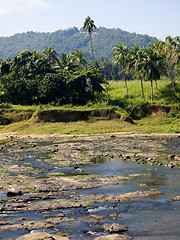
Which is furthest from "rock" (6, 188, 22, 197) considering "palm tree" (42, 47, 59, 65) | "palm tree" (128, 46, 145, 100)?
"palm tree" (42, 47, 59, 65)

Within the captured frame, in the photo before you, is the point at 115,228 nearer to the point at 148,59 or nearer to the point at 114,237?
the point at 114,237

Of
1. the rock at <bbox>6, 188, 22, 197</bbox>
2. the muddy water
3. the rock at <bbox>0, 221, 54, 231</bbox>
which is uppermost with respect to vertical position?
the rock at <bbox>6, 188, 22, 197</bbox>

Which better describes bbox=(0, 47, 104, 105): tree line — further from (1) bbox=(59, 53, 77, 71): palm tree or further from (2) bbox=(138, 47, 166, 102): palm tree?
(2) bbox=(138, 47, 166, 102): palm tree

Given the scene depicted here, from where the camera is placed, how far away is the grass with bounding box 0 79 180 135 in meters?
49.8

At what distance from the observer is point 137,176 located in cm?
2105

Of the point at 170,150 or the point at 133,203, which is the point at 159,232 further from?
the point at 170,150

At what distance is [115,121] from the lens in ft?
177

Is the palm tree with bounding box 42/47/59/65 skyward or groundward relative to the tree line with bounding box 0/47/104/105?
skyward

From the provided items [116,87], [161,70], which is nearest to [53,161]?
[161,70]

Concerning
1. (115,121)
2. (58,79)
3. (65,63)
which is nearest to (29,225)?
(115,121)

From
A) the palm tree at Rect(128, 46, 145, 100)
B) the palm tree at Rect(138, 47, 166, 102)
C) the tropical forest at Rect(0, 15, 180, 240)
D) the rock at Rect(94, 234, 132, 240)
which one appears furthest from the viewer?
the palm tree at Rect(128, 46, 145, 100)

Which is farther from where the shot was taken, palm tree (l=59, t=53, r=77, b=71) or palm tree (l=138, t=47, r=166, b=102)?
palm tree (l=59, t=53, r=77, b=71)

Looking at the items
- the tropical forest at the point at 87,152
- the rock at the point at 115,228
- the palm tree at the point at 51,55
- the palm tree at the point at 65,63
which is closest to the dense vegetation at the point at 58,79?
the tropical forest at the point at 87,152

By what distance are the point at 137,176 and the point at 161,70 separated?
45.3 meters
